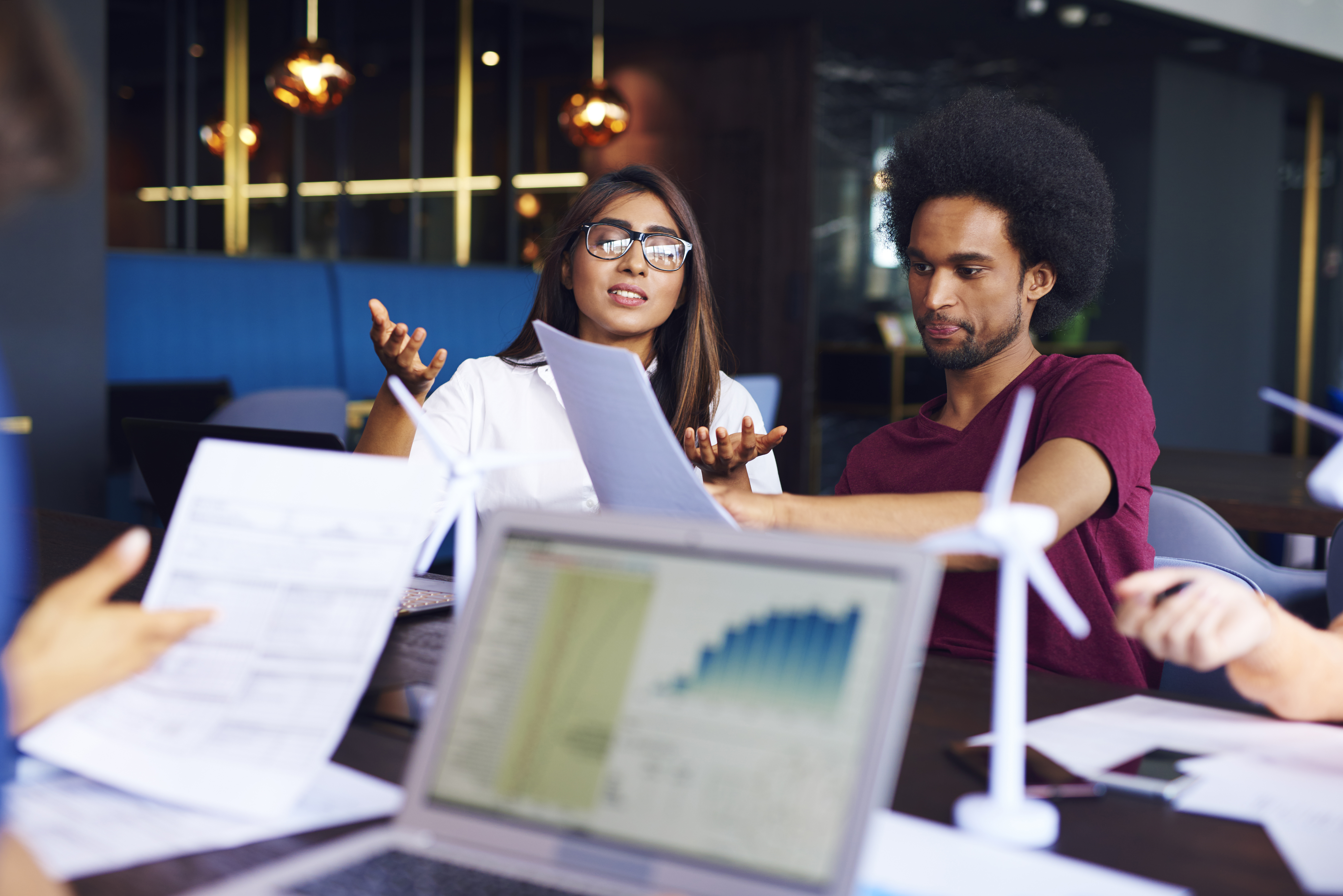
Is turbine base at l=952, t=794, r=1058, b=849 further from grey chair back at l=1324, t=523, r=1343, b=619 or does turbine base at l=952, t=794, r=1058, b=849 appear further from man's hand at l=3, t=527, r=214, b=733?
grey chair back at l=1324, t=523, r=1343, b=619

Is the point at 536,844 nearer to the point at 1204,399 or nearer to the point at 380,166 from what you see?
the point at 380,166

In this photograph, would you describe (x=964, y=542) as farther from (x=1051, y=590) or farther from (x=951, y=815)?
(x=951, y=815)

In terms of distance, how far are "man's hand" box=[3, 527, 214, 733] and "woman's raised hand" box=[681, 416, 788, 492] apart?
2.27 feet

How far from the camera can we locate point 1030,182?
6.04ft

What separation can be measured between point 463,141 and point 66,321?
4.18 metres

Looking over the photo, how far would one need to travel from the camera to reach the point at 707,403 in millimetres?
2139

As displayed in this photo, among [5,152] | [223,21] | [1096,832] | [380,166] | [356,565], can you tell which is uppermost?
[223,21]

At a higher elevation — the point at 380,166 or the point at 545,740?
the point at 380,166

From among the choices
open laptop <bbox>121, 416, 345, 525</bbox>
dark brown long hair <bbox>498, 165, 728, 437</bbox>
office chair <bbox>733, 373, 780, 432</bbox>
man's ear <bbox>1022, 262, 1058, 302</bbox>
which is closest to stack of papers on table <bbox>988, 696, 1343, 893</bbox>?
man's ear <bbox>1022, 262, 1058, 302</bbox>

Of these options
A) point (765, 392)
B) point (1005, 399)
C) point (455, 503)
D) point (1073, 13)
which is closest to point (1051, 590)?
point (455, 503)

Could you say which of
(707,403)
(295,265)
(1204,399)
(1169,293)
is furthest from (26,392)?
(1204,399)

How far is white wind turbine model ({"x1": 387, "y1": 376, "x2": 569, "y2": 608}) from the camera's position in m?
1.05

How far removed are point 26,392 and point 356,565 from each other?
10.7 feet

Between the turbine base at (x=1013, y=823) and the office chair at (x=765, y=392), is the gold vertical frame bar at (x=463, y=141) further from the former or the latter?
the turbine base at (x=1013, y=823)
